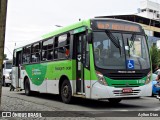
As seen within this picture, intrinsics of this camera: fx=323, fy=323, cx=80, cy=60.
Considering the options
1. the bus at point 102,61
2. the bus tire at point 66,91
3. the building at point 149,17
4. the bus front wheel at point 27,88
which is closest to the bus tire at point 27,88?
the bus front wheel at point 27,88

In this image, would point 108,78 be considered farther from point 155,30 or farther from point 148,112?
point 155,30

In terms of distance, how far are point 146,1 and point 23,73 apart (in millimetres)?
85338

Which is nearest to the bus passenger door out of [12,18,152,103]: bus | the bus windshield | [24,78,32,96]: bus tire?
[12,18,152,103]: bus

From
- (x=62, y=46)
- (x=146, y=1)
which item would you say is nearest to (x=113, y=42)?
(x=62, y=46)

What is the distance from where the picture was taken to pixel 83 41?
1197 cm

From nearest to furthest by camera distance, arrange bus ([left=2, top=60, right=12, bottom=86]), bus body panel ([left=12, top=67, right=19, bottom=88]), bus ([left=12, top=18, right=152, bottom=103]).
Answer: bus ([left=12, top=18, right=152, bottom=103])
bus body panel ([left=12, top=67, right=19, bottom=88])
bus ([left=2, top=60, right=12, bottom=86])

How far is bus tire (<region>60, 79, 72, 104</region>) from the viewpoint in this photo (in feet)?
41.7

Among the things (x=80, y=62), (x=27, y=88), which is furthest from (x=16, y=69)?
(x=80, y=62)

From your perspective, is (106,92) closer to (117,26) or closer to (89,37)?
(89,37)

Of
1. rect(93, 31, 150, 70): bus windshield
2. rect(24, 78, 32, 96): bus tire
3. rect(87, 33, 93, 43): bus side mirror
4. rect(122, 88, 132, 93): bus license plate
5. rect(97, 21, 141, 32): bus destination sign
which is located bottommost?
rect(24, 78, 32, 96): bus tire

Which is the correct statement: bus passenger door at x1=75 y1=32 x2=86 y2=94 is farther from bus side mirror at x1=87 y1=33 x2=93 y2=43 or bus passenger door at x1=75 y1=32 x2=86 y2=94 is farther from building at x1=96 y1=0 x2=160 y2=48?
building at x1=96 y1=0 x2=160 y2=48

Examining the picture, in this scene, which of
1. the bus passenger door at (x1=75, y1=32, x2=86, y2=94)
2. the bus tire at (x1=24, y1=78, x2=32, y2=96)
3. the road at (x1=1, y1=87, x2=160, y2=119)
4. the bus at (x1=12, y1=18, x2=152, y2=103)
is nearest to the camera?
the road at (x1=1, y1=87, x2=160, y2=119)

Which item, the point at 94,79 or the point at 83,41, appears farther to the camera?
the point at 83,41

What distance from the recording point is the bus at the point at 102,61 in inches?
438
